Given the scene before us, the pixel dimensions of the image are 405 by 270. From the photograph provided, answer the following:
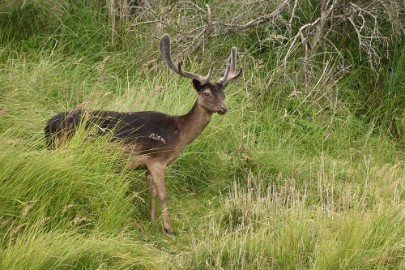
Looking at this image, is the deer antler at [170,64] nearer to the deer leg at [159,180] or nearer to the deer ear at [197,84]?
the deer ear at [197,84]

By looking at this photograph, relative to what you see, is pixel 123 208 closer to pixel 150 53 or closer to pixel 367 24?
pixel 150 53

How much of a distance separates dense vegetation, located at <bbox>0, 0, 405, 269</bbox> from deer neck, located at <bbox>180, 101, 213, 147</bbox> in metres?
0.54

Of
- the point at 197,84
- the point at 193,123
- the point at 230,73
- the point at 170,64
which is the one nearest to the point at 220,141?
the point at 230,73

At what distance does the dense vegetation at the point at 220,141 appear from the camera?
678cm

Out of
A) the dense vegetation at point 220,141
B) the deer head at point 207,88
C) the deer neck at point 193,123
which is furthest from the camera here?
the deer neck at point 193,123

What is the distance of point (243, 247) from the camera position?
676 centimetres

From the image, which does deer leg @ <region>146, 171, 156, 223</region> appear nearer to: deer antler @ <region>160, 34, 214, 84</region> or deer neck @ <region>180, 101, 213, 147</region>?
deer neck @ <region>180, 101, 213, 147</region>

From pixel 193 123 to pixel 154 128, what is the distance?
338mm

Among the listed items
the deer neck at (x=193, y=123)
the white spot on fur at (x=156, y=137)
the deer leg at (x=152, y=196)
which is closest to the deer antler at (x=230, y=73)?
the deer neck at (x=193, y=123)

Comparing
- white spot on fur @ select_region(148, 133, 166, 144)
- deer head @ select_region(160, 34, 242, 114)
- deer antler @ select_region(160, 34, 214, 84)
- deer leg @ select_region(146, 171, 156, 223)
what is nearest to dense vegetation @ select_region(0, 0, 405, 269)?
deer leg @ select_region(146, 171, 156, 223)

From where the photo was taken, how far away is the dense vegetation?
6.78 metres

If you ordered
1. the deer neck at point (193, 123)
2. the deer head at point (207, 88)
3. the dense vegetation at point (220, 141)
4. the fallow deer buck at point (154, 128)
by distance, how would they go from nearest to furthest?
the dense vegetation at point (220, 141), the fallow deer buck at point (154, 128), the deer head at point (207, 88), the deer neck at point (193, 123)

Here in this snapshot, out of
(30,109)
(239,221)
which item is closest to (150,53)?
(30,109)

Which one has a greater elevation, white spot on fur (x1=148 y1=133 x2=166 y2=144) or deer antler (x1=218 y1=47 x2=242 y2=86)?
deer antler (x1=218 y1=47 x2=242 y2=86)
